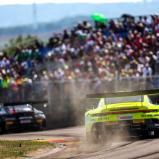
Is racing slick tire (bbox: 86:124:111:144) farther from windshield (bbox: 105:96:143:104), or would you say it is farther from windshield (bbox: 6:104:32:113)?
windshield (bbox: 6:104:32:113)

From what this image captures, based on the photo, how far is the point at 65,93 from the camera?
95.3 ft

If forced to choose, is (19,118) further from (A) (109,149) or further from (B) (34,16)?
(B) (34,16)

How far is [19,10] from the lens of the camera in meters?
57.7

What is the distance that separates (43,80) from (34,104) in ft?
5.48

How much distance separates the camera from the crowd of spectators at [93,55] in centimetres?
2855

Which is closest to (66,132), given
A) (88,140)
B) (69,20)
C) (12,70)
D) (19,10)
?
(88,140)

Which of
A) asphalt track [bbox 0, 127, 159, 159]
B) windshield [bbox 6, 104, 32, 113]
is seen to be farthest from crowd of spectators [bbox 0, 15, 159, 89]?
asphalt track [bbox 0, 127, 159, 159]

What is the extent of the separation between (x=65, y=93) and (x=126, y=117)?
12.3 m

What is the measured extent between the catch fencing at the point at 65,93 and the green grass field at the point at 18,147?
344 inches

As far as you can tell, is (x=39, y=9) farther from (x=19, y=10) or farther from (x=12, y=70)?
(x=12, y=70)

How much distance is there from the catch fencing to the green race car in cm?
968

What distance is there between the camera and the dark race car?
24828 mm

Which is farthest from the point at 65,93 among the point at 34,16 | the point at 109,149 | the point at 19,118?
the point at 34,16

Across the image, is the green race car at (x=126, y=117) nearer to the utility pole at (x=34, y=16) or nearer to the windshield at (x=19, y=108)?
the windshield at (x=19, y=108)
